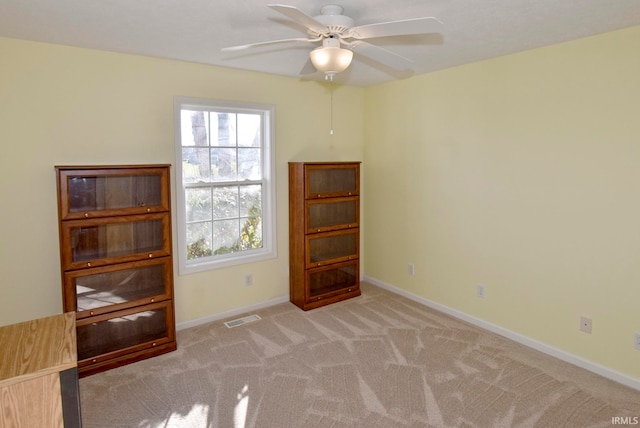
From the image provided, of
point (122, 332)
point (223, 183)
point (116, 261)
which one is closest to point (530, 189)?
point (223, 183)

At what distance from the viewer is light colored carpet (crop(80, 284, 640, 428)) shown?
247cm

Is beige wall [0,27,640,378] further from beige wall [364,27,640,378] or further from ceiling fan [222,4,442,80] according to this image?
ceiling fan [222,4,442,80]

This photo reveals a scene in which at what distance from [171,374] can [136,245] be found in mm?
1058

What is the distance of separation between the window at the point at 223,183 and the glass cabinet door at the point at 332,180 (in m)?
0.42

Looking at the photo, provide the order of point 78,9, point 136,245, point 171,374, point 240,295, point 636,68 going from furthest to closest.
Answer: point 240,295 → point 136,245 → point 171,374 → point 636,68 → point 78,9

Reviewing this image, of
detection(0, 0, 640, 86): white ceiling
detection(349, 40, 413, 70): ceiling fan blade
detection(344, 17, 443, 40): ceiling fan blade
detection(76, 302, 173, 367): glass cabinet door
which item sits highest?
detection(0, 0, 640, 86): white ceiling

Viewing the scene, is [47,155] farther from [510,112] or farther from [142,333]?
[510,112]

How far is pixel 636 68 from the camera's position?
2650 mm

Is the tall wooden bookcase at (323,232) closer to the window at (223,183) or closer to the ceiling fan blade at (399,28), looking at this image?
the window at (223,183)

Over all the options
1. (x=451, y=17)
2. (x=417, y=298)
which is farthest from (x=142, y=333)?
(x=451, y=17)

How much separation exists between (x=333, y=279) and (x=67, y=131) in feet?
9.61

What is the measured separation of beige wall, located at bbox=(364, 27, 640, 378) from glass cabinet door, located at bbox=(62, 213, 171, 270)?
2650mm

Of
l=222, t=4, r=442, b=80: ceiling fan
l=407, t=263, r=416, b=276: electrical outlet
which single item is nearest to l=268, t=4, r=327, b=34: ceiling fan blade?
l=222, t=4, r=442, b=80: ceiling fan

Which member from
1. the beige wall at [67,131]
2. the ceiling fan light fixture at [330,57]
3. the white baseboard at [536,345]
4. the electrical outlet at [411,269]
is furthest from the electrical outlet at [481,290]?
the ceiling fan light fixture at [330,57]
